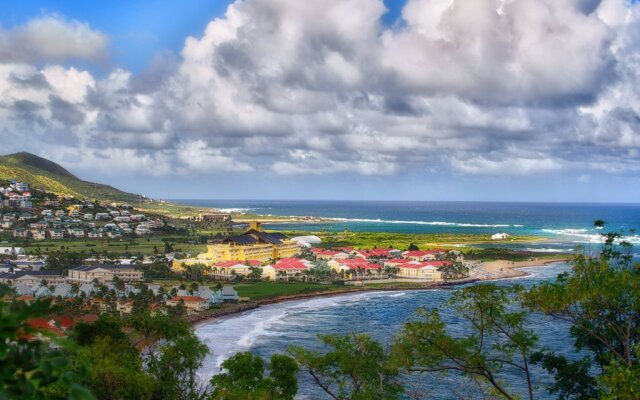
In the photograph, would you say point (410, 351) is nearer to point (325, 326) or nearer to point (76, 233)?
point (325, 326)

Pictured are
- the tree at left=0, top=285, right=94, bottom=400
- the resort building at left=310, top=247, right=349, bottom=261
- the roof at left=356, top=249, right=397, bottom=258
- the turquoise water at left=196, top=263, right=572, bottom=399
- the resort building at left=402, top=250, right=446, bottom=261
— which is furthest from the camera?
the roof at left=356, top=249, right=397, bottom=258

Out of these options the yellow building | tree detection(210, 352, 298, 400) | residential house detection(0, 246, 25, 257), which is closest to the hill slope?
residential house detection(0, 246, 25, 257)

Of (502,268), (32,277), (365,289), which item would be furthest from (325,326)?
(502,268)

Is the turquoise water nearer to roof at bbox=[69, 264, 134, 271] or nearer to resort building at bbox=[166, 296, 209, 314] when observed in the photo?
resort building at bbox=[166, 296, 209, 314]

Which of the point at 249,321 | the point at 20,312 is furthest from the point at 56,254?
the point at 20,312

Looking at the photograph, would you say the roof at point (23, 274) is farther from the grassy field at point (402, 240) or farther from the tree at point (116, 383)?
the grassy field at point (402, 240)

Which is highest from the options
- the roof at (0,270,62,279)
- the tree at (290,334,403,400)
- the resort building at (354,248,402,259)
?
the tree at (290,334,403,400)

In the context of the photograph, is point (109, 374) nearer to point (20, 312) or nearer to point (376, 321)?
point (20, 312)
